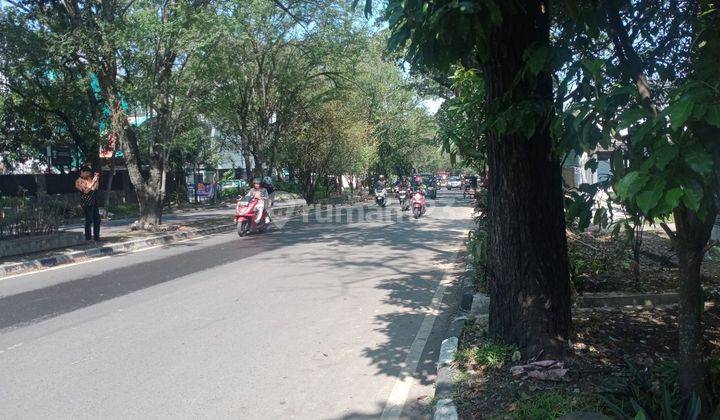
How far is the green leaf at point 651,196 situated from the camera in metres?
2.40

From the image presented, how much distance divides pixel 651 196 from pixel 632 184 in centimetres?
10

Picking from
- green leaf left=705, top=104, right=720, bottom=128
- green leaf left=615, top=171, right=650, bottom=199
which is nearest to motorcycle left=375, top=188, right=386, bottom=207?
green leaf left=615, top=171, right=650, bottom=199

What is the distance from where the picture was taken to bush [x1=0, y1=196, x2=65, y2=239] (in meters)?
13.1

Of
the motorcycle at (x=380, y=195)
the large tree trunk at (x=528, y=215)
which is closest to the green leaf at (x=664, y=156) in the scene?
the large tree trunk at (x=528, y=215)

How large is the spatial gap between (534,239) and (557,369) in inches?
40.3

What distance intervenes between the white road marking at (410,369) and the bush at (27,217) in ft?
33.5

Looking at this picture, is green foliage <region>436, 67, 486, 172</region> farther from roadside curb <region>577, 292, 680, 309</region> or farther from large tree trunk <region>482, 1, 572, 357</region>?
roadside curb <region>577, 292, 680, 309</region>

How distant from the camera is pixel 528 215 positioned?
4.68m

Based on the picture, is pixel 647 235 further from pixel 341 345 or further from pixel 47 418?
pixel 47 418

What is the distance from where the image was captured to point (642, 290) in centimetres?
693

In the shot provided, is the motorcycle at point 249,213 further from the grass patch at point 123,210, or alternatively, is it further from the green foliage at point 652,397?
the green foliage at point 652,397

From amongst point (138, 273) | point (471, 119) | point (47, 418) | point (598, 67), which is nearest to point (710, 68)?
point (598, 67)

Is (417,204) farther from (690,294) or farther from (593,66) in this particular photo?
(593,66)

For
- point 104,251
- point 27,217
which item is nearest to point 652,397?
point 104,251
